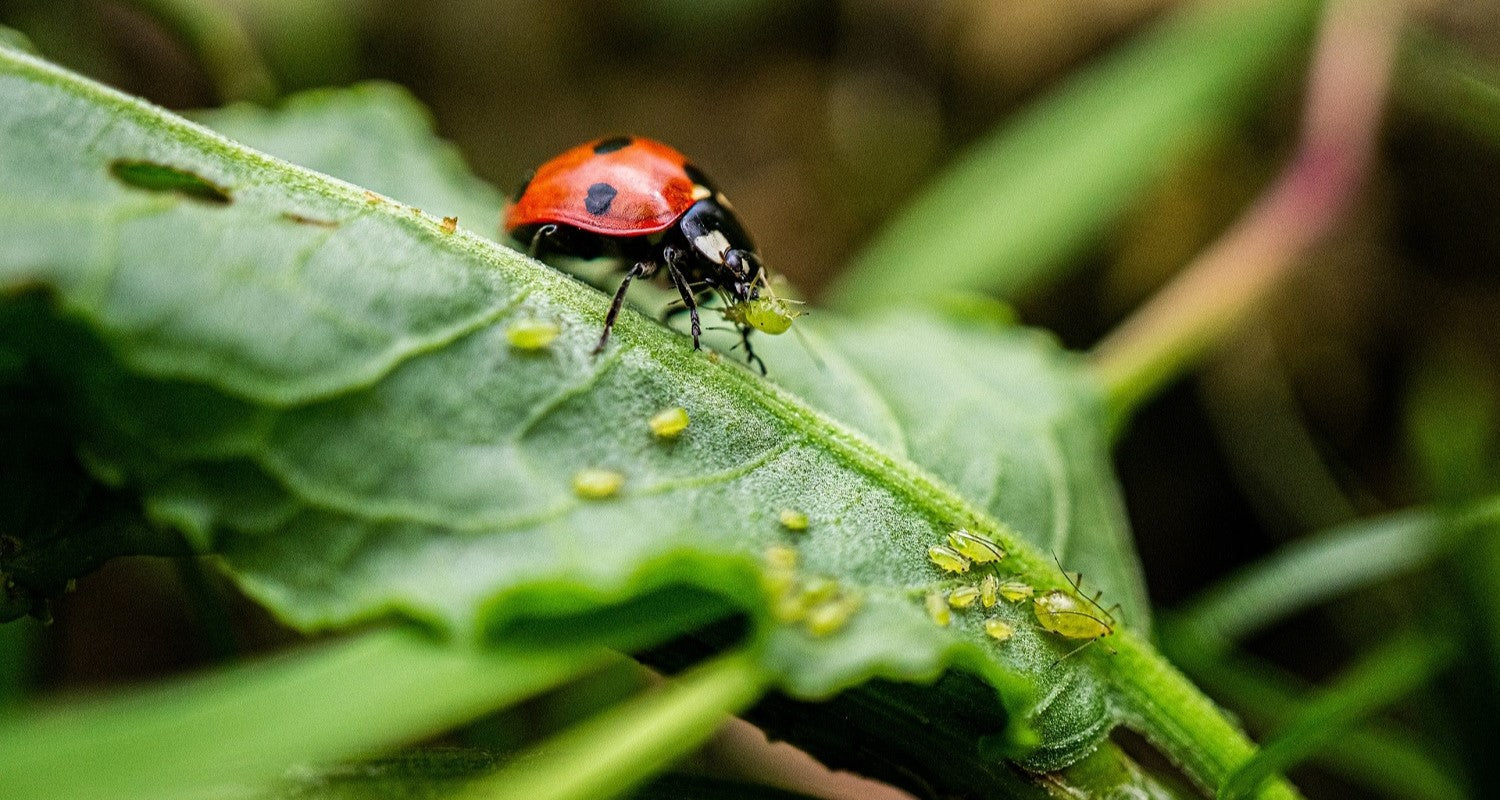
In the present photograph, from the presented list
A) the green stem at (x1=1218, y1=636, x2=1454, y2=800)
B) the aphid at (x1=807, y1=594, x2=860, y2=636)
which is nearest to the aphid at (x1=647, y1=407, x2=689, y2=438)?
the aphid at (x1=807, y1=594, x2=860, y2=636)

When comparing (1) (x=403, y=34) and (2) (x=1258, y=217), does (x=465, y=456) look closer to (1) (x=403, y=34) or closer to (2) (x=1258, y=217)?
(2) (x=1258, y=217)

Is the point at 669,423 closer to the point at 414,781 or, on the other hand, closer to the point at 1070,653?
the point at 414,781

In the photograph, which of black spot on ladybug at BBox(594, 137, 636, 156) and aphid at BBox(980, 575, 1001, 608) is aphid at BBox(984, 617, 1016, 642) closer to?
aphid at BBox(980, 575, 1001, 608)

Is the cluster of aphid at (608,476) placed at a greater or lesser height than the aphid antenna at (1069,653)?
greater

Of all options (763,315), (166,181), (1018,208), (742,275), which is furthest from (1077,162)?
(166,181)

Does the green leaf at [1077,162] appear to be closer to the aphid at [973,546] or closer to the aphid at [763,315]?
the aphid at [763,315]

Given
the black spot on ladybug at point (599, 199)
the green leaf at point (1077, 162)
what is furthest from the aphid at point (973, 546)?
the green leaf at point (1077, 162)

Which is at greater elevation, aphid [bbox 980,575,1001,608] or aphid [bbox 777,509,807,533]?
aphid [bbox 777,509,807,533]
